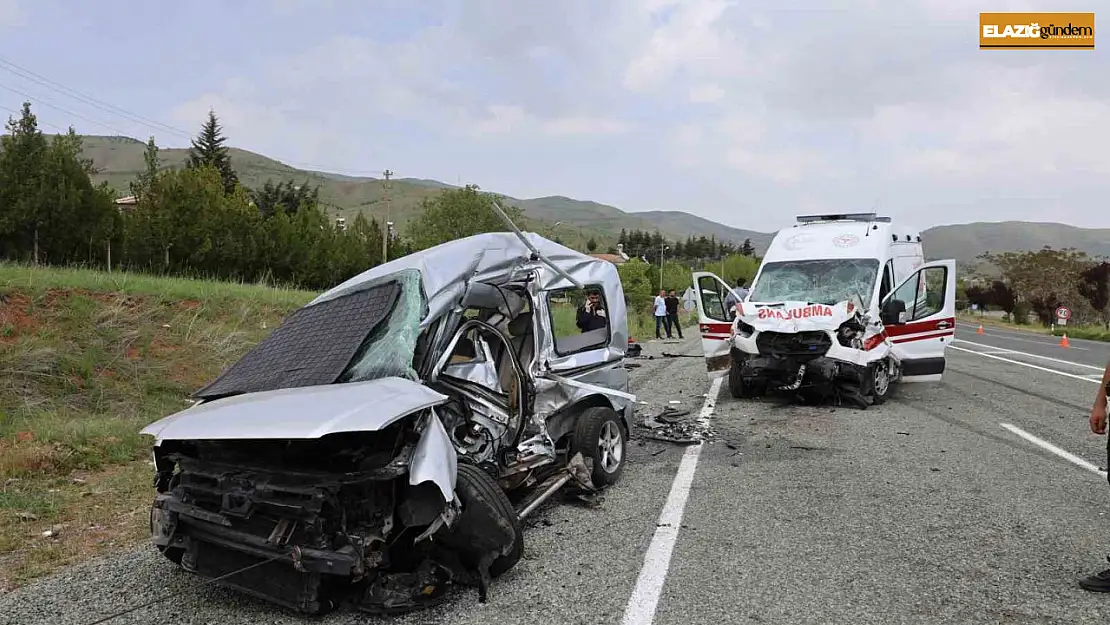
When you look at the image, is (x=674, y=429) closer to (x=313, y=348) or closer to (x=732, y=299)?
(x=732, y=299)

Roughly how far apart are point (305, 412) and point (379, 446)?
15.9 inches

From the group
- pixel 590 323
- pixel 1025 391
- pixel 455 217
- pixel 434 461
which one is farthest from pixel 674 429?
pixel 455 217

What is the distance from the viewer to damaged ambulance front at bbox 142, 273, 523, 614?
3.30 m

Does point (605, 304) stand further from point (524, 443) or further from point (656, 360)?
point (656, 360)

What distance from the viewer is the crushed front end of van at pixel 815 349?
938cm

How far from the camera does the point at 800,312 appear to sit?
9.52m

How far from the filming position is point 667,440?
302 inches

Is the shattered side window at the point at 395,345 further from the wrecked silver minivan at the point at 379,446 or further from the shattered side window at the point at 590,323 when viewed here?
the shattered side window at the point at 590,323

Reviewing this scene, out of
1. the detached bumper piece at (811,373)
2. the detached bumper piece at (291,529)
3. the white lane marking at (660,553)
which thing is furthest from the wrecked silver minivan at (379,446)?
the detached bumper piece at (811,373)

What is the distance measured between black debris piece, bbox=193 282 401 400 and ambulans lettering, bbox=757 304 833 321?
6.44m

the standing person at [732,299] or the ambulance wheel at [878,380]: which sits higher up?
the standing person at [732,299]

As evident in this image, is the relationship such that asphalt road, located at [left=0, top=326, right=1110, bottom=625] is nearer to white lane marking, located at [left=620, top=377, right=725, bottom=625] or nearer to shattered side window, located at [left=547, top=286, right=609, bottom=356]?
white lane marking, located at [left=620, top=377, right=725, bottom=625]

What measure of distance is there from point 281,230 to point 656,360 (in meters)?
17.7

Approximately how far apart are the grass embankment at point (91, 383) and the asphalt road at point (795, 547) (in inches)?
40.2
